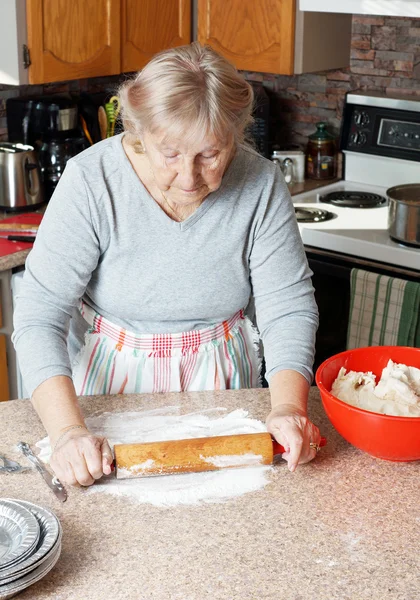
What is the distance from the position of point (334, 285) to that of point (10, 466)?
159 centimetres

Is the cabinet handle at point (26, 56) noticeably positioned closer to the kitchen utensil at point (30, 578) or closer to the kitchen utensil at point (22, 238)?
the kitchen utensil at point (22, 238)

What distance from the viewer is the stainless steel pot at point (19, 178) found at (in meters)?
2.68

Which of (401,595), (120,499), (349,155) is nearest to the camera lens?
(401,595)

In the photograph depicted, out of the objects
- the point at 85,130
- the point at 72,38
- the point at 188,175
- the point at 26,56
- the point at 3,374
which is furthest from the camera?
the point at 85,130

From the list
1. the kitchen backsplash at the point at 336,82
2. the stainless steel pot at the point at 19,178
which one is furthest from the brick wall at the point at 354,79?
the stainless steel pot at the point at 19,178

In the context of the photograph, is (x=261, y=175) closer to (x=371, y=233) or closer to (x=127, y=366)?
(x=127, y=366)

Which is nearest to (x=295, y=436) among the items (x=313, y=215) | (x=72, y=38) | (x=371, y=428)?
(x=371, y=428)

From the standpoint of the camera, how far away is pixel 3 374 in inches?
96.5

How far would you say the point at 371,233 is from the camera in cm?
261

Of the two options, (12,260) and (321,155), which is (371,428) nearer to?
(12,260)

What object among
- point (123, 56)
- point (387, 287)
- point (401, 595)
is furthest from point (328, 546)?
point (123, 56)

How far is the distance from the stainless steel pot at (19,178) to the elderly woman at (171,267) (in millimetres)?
1155

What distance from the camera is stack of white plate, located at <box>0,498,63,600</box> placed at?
100 centimetres

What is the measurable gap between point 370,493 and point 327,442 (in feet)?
0.52
